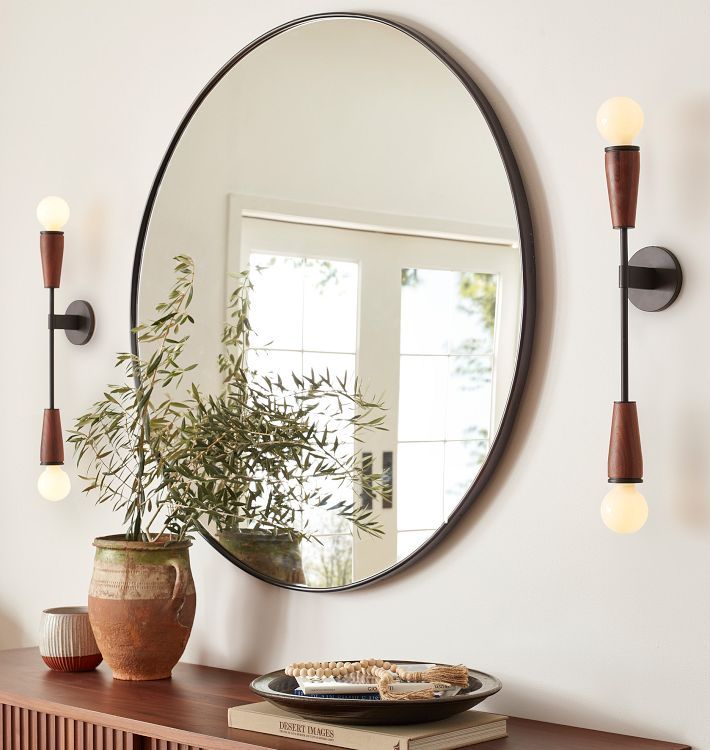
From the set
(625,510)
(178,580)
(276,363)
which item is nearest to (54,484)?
(178,580)

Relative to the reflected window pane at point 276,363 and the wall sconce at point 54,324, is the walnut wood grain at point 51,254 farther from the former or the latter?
the reflected window pane at point 276,363

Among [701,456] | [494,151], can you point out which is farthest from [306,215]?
[701,456]

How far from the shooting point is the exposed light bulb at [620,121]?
1.45 meters

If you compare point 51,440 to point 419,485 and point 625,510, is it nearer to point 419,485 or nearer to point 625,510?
point 419,485

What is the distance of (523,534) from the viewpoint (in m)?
1.62

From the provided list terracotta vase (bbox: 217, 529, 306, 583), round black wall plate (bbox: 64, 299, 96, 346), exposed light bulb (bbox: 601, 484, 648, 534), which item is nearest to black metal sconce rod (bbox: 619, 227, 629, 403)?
exposed light bulb (bbox: 601, 484, 648, 534)

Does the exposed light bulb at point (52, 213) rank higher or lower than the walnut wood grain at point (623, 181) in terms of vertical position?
higher

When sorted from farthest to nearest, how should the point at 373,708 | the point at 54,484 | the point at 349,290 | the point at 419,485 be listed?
the point at 54,484, the point at 349,290, the point at 419,485, the point at 373,708

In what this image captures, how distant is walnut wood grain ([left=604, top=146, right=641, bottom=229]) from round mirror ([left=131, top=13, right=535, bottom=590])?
0.18 meters

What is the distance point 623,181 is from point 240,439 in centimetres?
79

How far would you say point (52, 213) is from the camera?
7.34 feet

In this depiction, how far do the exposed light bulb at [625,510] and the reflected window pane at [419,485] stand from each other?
316 mm

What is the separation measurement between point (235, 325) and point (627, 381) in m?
0.77

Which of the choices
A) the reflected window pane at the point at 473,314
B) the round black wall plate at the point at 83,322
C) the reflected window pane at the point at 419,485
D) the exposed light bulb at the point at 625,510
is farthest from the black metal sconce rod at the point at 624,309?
the round black wall plate at the point at 83,322
